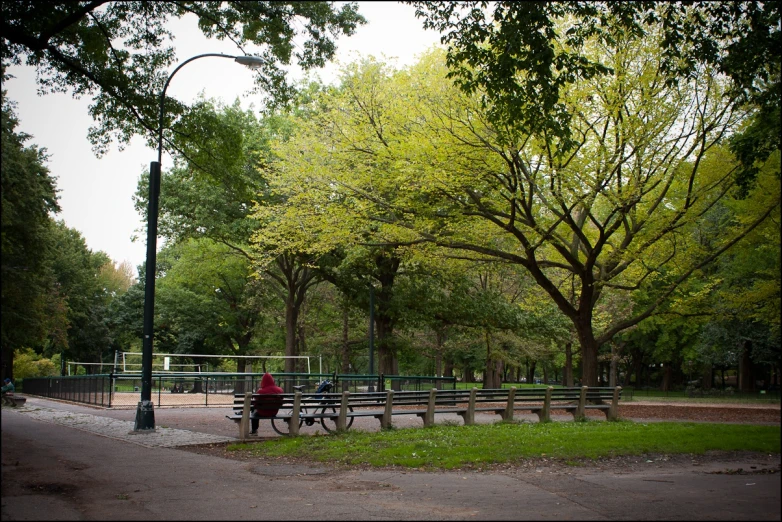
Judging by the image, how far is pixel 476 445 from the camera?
12.1 m

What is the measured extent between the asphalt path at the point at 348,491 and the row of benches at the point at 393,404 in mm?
2548

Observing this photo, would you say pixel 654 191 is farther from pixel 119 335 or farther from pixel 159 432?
pixel 119 335

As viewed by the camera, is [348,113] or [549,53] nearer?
[549,53]

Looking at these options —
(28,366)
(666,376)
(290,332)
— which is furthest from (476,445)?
(666,376)

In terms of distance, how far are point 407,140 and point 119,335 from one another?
50531 mm

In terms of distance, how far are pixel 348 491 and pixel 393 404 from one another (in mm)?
8052

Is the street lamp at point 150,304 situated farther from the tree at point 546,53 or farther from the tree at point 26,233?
the tree at point 546,53

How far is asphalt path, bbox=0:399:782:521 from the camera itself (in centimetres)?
689

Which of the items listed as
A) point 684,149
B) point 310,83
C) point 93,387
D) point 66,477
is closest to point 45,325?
point 93,387

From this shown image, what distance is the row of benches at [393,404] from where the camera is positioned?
1384 cm

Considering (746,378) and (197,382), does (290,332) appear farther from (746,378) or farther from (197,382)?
(746,378)

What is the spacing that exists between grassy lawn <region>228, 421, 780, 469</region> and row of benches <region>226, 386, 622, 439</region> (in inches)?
23.3

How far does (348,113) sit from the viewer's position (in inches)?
1000

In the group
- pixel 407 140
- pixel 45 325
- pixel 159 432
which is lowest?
pixel 159 432
